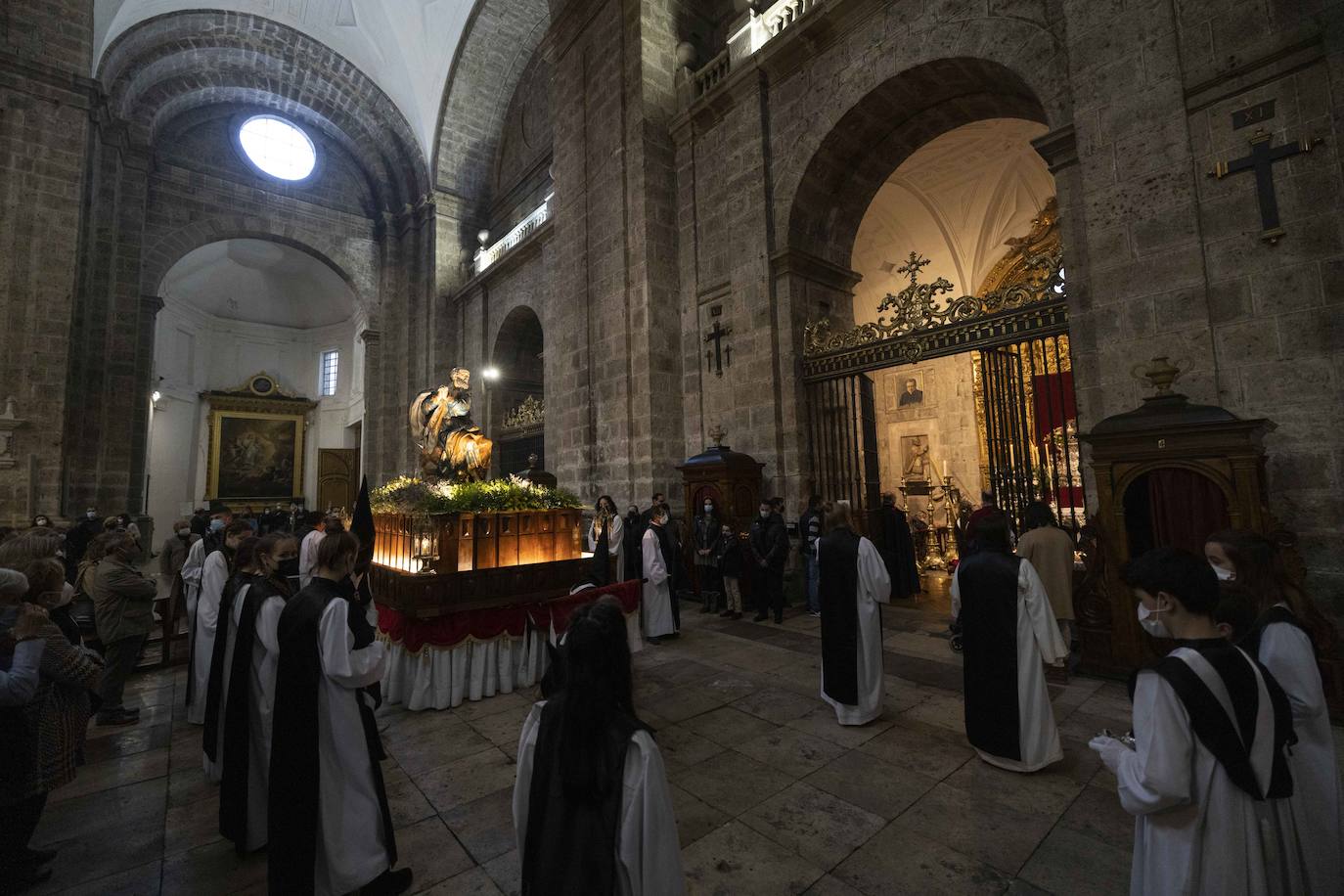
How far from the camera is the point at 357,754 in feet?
7.91

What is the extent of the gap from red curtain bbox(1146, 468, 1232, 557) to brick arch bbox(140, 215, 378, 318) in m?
20.2

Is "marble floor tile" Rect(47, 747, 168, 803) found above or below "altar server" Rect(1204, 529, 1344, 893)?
below

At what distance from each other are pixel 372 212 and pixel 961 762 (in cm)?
2209

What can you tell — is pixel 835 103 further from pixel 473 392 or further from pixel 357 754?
pixel 473 392

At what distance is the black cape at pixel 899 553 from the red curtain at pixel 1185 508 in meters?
3.42

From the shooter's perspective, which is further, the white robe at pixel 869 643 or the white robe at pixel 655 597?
the white robe at pixel 655 597

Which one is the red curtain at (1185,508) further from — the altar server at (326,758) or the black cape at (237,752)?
the black cape at (237,752)

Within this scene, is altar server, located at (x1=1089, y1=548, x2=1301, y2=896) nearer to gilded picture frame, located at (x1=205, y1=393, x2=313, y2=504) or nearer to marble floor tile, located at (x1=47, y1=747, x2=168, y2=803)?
marble floor tile, located at (x1=47, y1=747, x2=168, y2=803)

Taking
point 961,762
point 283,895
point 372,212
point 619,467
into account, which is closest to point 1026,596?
point 961,762

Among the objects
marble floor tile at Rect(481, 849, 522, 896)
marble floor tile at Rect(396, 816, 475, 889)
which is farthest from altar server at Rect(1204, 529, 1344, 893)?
marble floor tile at Rect(396, 816, 475, 889)

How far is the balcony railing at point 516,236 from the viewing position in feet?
46.3

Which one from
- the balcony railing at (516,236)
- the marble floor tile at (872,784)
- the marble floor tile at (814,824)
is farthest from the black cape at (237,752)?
the balcony railing at (516,236)

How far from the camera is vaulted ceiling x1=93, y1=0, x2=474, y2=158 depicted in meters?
15.9

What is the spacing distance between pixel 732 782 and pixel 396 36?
69.4ft
